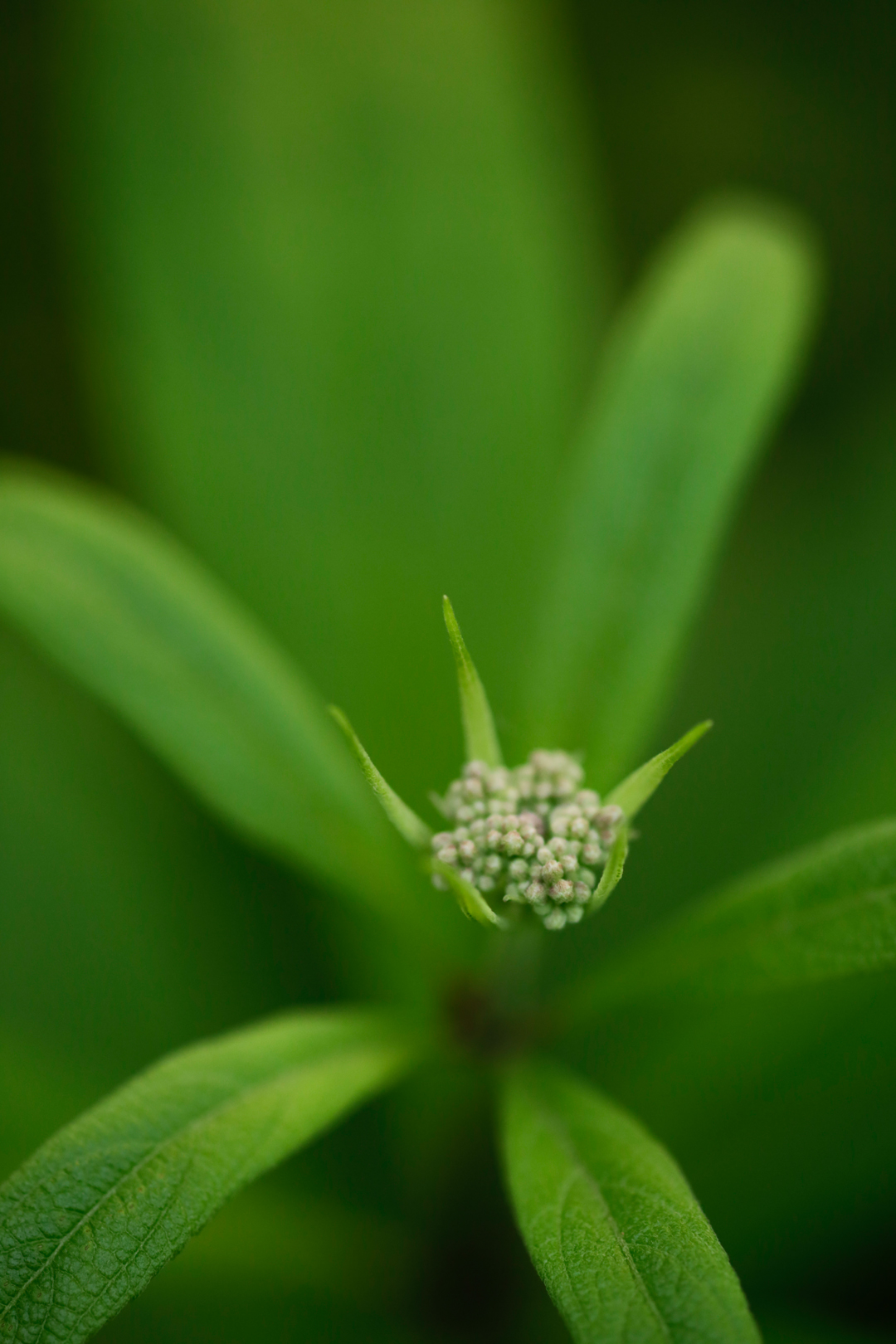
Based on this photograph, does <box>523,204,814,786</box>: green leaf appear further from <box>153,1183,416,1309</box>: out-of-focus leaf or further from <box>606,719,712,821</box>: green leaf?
<box>153,1183,416,1309</box>: out-of-focus leaf

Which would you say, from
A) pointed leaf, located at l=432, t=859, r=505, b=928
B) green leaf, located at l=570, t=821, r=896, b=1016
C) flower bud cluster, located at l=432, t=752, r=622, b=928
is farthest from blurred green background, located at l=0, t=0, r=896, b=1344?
pointed leaf, located at l=432, t=859, r=505, b=928

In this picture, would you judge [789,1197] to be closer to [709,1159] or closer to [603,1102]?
[709,1159]

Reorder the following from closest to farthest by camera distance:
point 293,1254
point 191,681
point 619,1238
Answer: point 619,1238 < point 191,681 < point 293,1254

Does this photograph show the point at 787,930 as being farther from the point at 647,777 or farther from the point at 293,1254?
the point at 293,1254

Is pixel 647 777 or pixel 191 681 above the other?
pixel 191 681

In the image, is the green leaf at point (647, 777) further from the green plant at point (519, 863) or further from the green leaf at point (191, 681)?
the green leaf at point (191, 681)

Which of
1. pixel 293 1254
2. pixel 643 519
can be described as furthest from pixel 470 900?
pixel 293 1254
